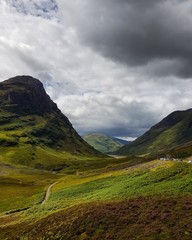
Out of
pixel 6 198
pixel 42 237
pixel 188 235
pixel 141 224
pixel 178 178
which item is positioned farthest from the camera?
pixel 6 198

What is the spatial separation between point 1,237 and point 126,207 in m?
21.1

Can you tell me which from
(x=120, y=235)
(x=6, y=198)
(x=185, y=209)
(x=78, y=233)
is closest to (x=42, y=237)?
(x=78, y=233)

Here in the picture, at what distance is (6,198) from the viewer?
351ft

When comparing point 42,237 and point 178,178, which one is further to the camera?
point 178,178

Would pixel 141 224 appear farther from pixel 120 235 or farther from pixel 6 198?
pixel 6 198

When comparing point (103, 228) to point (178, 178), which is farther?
point (178, 178)

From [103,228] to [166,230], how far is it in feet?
28.4

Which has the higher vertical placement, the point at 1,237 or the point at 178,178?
the point at 178,178

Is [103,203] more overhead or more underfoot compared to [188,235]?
more overhead

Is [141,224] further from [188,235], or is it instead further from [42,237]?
[42,237]

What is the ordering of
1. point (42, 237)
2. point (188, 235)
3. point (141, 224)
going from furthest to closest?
point (42, 237), point (141, 224), point (188, 235)

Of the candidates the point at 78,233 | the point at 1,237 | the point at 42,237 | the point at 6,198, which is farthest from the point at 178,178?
the point at 6,198

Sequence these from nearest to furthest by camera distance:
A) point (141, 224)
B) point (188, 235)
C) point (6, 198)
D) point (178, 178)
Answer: point (188, 235) < point (141, 224) < point (178, 178) < point (6, 198)

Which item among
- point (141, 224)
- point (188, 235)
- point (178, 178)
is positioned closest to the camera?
point (188, 235)
